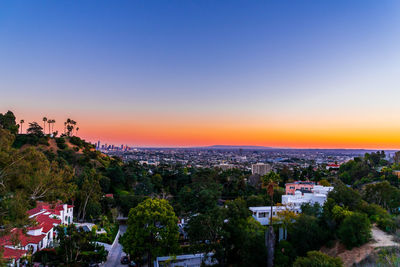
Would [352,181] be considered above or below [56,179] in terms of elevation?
below

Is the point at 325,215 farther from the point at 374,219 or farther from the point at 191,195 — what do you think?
the point at 191,195

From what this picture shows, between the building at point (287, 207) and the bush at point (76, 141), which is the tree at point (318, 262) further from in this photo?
the bush at point (76, 141)

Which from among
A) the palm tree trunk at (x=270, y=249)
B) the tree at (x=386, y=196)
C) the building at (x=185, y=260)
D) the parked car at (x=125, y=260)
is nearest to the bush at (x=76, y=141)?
the parked car at (x=125, y=260)

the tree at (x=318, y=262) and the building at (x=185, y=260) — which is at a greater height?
the tree at (x=318, y=262)

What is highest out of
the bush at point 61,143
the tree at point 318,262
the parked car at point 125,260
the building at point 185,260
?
the bush at point 61,143

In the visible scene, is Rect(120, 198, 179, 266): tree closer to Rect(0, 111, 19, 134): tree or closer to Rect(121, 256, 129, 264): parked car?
Rect(121, 256, 129, 264): parked car

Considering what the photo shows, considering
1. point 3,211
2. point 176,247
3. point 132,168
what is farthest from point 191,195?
point 132,168

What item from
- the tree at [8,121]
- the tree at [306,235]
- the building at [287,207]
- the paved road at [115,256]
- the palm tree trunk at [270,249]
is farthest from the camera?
the tree at [8,121]

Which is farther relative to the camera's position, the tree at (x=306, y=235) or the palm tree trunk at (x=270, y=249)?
the tree at (x=306, y=235)
